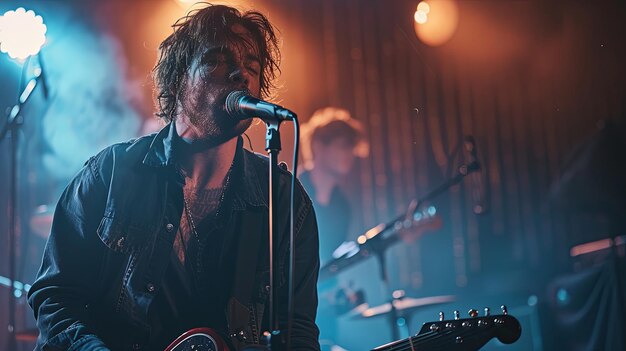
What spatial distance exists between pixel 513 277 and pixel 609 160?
128 cm

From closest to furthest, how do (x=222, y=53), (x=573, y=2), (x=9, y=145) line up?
(x=222, y=53) < (x=9, y=145) < (x=573, y=2)

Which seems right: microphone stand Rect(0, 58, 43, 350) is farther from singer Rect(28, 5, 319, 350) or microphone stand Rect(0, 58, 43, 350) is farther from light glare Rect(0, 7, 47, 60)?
singer Rect(28, 5, 319, 350)

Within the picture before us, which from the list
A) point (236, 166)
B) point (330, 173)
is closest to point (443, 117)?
point (330, 173)

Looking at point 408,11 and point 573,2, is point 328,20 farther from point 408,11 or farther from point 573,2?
point 573,2

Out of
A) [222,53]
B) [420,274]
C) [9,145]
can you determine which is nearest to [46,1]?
[9,145]

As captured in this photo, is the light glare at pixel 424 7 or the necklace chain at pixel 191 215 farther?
the light glare at pixel 424 7

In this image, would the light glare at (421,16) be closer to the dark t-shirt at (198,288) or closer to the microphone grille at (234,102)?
the dark t-shirt at (198,288)

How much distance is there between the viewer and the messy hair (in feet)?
8.48

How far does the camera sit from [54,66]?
4.50m

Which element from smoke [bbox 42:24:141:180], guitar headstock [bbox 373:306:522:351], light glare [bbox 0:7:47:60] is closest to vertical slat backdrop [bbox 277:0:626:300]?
smoke [bbox 42:24:141:180]

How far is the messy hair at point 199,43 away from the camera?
2584mm

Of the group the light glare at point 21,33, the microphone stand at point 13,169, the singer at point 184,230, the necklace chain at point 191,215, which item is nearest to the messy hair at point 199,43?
the singer at point 184,230

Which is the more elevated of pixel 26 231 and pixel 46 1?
pixel 46 1

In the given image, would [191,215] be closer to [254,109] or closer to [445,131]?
[254,109]
